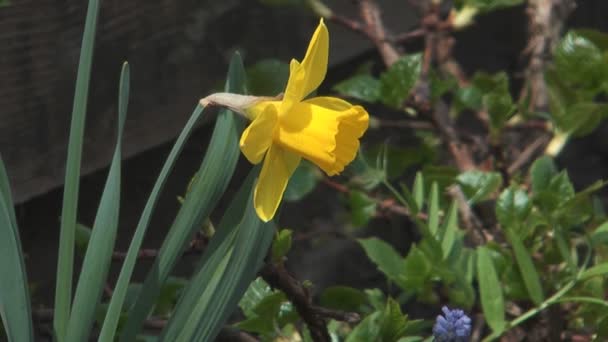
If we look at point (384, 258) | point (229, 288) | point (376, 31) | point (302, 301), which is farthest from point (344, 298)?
point (376, 31)

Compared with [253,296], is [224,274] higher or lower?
higher

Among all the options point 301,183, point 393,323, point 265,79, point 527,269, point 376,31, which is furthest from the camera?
point 376,31

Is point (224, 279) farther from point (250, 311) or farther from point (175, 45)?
point (175, 45)

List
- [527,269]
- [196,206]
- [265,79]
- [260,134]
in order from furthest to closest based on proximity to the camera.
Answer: [265,79]
[527,269]
[196,206]
[260,134]

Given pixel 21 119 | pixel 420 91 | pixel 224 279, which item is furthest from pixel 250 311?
pixel 420 91

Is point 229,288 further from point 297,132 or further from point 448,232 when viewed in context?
point 448,232

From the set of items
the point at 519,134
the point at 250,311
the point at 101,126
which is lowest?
the point at 519,134

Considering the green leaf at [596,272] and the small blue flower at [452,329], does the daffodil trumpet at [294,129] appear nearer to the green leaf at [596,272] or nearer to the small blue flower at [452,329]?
the small blue flower at [452,329]
